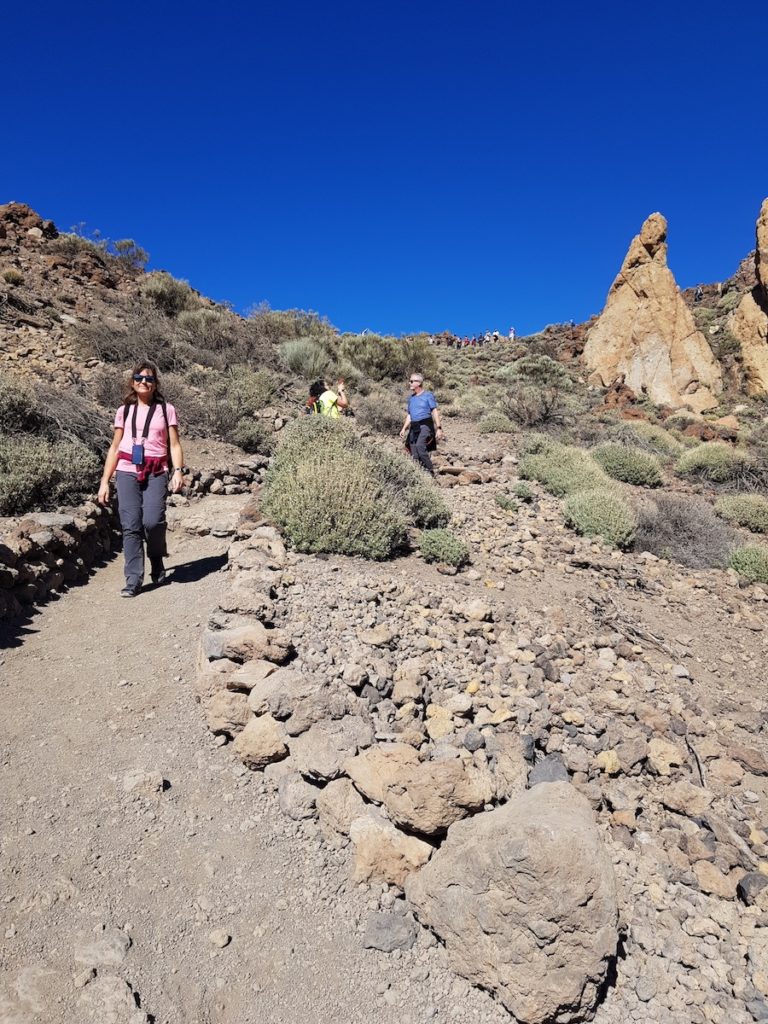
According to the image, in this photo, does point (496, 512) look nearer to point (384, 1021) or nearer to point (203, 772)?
point (203, 772)

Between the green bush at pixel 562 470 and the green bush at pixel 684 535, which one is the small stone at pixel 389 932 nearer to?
the green bush at pixel 684 535

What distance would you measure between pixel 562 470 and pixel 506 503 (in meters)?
2.01

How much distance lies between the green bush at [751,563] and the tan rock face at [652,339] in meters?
16.7

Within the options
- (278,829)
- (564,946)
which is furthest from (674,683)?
(278,829)

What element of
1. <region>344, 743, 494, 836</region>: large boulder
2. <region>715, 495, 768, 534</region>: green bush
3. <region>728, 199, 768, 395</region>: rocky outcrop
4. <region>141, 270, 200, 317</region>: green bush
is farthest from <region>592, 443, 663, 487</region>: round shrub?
<region>728, 199, 768, 395</region>: rocky outcrop

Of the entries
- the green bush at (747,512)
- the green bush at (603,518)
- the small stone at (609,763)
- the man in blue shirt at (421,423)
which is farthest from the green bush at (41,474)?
the green bush at (747,512)

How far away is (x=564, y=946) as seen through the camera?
1886 mm

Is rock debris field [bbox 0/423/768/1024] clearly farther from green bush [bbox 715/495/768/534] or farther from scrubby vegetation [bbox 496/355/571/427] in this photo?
scrubby vegetation [bbox 496/355/571/427]

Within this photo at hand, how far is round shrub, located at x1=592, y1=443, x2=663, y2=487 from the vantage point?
1014cm

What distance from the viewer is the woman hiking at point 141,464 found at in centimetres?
443

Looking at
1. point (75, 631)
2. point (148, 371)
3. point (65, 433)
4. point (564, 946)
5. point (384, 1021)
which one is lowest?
point (384, 1021)

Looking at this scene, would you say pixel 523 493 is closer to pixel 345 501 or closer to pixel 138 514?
pixel 345 501

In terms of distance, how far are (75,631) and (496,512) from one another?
5034 mm

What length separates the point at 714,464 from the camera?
11.2 metres
